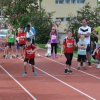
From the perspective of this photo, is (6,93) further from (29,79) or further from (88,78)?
(88,78)

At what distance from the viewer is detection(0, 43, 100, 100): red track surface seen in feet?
42.8

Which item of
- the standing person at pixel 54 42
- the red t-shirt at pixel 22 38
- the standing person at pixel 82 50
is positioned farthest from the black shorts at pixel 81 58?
the standing person at pixel 54 42

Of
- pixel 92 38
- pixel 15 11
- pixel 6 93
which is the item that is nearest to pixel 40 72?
pixel 92 38

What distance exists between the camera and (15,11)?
141 feet

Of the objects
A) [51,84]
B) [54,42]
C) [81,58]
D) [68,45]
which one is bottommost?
[51,84]

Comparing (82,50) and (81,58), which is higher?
(82,50)

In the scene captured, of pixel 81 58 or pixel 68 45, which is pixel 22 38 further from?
pixel 68 45

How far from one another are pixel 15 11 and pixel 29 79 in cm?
2657

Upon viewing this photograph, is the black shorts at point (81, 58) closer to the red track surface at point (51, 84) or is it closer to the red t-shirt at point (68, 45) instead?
the red track surface at point (51, 84)

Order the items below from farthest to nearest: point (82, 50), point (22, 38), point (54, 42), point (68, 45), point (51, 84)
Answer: point (54, 42) → point (22, 38) → point (82, 50) → point (68, 45) → point (51, 84)

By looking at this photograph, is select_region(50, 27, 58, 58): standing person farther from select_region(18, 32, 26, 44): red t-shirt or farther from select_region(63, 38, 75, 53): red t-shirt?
select_region(63, 38, 75, 53): red t-shirt

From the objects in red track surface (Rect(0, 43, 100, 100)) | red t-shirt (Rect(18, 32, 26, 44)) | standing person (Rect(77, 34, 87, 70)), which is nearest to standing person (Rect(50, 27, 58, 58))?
red t-shirt (Rect(18, 32, 26, 44))

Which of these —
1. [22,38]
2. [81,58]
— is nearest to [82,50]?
[81,58]

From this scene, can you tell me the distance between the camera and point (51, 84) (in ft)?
51.3
